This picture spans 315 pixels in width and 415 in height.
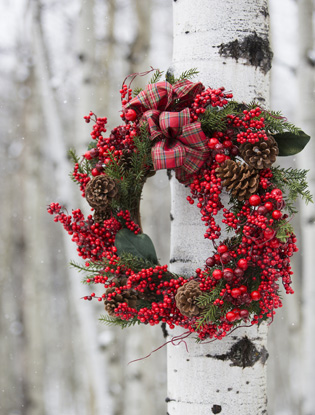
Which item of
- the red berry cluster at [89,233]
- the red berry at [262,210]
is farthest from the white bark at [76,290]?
the red berry at [262,210]

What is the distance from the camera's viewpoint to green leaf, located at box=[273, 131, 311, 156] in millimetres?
1258

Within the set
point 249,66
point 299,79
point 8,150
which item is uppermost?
point 8,150

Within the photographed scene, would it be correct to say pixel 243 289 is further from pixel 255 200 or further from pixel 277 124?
pixel 277 124

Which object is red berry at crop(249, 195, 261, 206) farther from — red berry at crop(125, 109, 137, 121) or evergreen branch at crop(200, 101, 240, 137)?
red berry at crop(125, 109, 137, 121)

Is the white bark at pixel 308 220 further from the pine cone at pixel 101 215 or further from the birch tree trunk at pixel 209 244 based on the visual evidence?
the pine cone at pixel 101 215

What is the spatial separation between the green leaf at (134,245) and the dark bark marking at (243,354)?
345 mm

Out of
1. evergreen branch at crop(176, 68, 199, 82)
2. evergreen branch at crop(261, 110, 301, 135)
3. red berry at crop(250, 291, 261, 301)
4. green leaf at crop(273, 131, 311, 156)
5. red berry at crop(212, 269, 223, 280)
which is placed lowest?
red berry at crop(250, 291, 261, 301)

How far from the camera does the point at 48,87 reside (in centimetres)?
327

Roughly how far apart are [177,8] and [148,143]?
1.55 feet

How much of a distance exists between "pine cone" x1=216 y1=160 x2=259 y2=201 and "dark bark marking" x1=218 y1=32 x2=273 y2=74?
0.37m

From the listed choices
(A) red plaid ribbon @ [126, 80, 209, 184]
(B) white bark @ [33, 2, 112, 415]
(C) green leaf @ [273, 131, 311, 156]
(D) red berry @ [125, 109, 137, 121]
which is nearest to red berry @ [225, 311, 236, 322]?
(A) red plaid ribbon @ [126, 80, 209, 184]

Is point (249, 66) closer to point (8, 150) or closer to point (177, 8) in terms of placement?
point (177, 8)

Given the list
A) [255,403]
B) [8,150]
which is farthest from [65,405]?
[255,403]

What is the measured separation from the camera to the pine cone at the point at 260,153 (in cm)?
116
